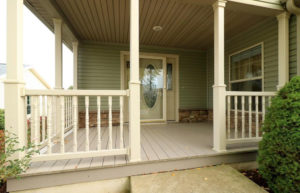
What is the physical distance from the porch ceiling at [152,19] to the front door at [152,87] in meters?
0.65

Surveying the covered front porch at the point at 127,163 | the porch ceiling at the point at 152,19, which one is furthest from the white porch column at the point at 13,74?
the porch ceiling at the point at 152,19

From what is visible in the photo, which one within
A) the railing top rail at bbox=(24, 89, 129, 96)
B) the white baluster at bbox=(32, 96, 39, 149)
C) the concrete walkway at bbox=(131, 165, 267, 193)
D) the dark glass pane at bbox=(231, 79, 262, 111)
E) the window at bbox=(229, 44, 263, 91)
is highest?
the window at bbox=(229, 44, 263, 91)

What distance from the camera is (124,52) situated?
4281 mm

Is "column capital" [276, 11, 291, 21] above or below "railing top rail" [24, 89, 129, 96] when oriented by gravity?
above

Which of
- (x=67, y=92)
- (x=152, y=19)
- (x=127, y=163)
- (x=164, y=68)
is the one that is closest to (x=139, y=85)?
(x=67, y=92)

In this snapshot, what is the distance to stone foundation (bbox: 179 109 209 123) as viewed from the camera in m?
4.58

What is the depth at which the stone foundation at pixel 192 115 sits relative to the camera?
4582 millimetres

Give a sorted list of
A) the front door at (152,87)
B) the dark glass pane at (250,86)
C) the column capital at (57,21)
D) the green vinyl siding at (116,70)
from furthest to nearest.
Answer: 1. the front door at (152,87)
2. the green vinyl siding at (116,70)
3. the dark glass pane at (250,86)
4. the column capital at (57,21)

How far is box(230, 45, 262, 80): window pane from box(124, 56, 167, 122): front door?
6.25 ft

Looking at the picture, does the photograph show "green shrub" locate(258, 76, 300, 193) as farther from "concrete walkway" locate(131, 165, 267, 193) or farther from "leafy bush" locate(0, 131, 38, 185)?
"leafy bush" locate(0, 131, 38, 185)

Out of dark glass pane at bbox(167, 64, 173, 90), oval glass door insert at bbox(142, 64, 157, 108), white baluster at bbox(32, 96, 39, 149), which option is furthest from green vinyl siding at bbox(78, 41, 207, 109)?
white baluster at bbox(32, 96, 39, 149)

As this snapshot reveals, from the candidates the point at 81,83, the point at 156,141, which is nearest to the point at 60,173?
the point at 156,141

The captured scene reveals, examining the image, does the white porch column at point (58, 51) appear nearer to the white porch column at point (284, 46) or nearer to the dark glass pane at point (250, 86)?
the white porch column at point (284, 46)

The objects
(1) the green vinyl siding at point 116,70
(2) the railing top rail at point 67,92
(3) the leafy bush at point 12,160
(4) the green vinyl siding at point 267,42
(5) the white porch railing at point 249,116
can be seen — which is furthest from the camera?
(1) the green vinyl siding at point 116,70
